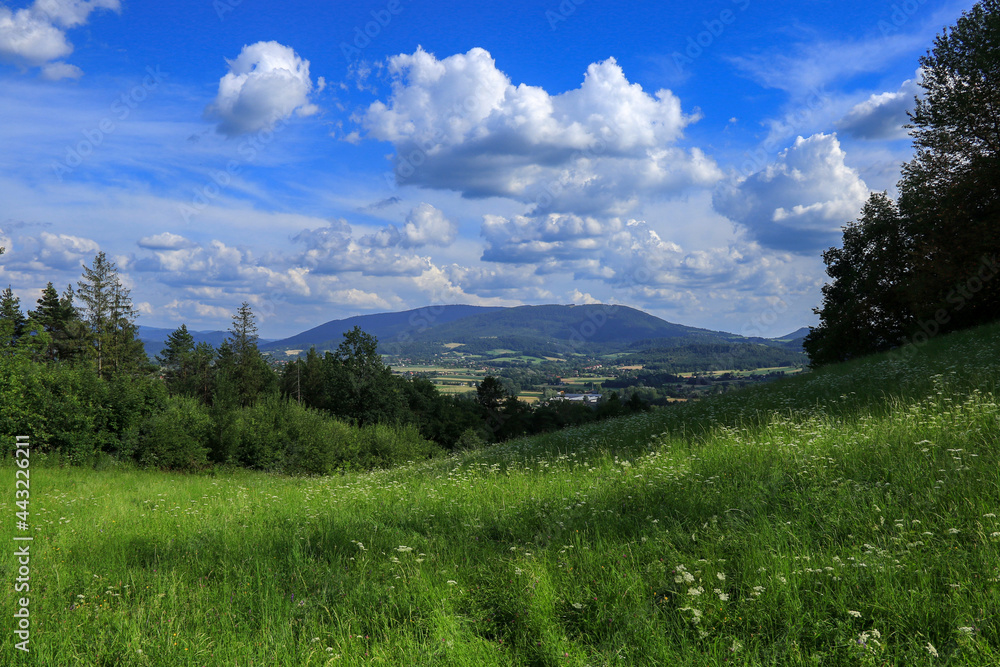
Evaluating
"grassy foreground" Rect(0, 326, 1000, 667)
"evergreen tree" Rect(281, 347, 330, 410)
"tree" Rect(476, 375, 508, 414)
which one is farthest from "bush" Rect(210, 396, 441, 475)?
"tree" Rect(476, 375, 508, 414)

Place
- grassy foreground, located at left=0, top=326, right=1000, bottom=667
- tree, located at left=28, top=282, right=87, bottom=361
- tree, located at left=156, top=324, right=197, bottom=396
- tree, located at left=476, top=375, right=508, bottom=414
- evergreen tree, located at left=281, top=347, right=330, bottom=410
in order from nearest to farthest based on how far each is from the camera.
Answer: grassy foreground, located at left=0, top=326, right=1000, bottom=667, tree, located at left=28, top=282, right=87, bottom=361, tree, located at left=156, top=324, right=197, bottom=396, evergreen tree, located at left=281, top=347, right=330, bottom=410, tree, located at left=476, top=375, right=508, bottom=414

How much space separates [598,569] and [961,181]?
29701mm

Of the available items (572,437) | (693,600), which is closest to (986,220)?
(572,437)

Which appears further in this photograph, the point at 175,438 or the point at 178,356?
the point at 178,356

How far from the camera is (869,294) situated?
34.4 meters

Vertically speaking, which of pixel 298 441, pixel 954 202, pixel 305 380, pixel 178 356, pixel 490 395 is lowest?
pixel 490 395

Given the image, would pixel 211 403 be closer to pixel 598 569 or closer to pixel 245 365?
pixel 245 365

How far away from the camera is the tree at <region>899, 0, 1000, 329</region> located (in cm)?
2223

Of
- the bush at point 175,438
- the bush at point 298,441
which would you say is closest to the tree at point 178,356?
the bush at point 298,441

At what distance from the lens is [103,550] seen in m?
6.57

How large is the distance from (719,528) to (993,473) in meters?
2.86

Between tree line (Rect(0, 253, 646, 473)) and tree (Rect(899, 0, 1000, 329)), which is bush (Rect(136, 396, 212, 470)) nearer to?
tree line (Rect(0, 253, 646, 473))

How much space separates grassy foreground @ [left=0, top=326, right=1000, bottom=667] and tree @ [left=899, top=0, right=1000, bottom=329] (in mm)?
19829

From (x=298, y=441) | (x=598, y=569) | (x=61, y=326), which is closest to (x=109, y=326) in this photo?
(x=61, y=326)
